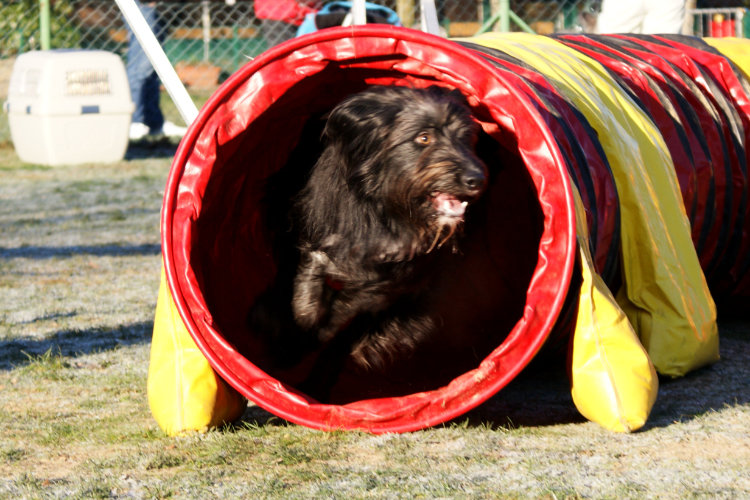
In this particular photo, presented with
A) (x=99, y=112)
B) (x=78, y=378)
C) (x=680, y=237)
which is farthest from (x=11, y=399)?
(x=99, y=112)

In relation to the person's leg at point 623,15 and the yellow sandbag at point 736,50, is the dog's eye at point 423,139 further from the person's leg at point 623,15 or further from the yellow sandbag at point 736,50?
the person's leg at point 623,15

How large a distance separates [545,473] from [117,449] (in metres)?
1.32

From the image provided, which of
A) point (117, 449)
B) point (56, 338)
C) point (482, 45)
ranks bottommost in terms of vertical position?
point (56, 338)

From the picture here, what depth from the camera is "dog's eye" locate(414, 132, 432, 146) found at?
3545mm

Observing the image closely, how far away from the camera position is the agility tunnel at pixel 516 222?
323 centimetres

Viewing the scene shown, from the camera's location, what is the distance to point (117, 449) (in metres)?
3.21

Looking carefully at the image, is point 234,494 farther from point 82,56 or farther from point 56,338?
point 82,56

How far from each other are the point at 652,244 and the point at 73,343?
2530 millimetres

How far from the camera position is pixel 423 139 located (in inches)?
140

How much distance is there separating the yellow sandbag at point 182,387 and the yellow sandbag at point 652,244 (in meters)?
1.55

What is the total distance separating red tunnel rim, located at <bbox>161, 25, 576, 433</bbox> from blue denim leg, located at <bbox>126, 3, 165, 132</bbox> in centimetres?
849

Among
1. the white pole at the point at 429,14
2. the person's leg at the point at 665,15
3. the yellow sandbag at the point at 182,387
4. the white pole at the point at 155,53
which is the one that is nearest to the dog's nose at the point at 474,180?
the yellow sandbag at the point at 182,387

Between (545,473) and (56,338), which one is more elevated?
(545,473)

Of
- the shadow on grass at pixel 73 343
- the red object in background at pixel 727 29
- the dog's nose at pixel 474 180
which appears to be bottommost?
the red object in background at pixel 727 29
